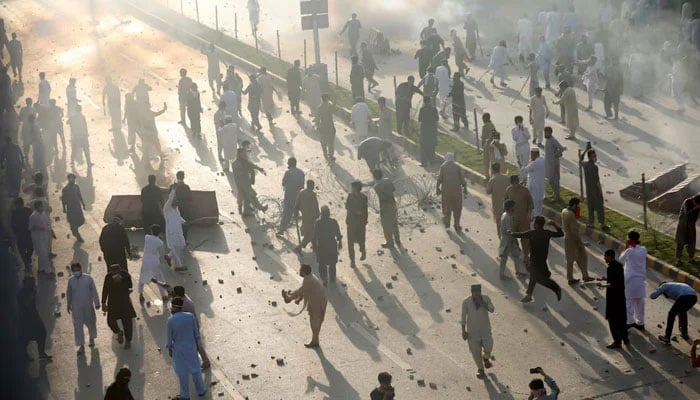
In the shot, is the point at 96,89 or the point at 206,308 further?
the point at 96,89

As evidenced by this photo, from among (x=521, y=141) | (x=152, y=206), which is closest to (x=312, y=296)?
(x=152, y=206)

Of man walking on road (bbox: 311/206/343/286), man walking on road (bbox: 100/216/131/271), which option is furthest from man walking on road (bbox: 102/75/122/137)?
man walking on road (bbox: 311/206/343/286)

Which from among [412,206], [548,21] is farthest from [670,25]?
[412,206]

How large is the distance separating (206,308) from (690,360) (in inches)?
271

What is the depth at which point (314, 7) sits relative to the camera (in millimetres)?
33500

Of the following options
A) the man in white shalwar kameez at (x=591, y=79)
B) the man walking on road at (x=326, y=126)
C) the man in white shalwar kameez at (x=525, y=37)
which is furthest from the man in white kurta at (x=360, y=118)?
the man in white shalwar kameez at (x=525, y=37)

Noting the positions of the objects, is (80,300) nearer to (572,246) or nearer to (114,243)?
(114,243)

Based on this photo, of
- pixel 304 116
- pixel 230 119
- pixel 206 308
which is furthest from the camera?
pixel 304 116

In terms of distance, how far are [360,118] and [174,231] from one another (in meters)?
7.77

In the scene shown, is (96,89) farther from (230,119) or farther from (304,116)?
(230,119)

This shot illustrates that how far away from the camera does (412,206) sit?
2447 centimetres

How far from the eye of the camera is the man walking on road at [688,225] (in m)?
20.2

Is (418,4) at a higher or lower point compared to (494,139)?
lower

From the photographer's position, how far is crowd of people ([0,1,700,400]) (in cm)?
1772
